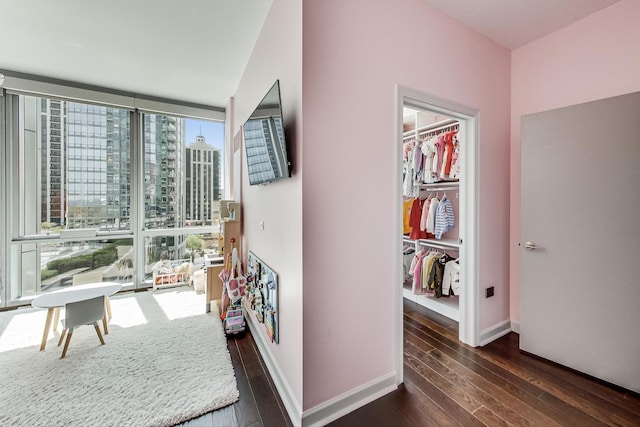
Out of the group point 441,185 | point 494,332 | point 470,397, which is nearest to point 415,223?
point 441,185

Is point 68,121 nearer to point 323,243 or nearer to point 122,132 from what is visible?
point 122,132

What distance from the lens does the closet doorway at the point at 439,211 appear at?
195 centimetres

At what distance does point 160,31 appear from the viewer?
2285mm

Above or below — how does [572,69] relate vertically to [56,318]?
above

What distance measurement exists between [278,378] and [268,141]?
65.8 inches

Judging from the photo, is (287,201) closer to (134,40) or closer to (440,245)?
(440,245)

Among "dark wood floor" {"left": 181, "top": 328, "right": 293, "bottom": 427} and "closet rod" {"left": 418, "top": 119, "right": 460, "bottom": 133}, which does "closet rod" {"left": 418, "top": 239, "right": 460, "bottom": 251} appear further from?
"dark wood floor" {"left": 181, "top": 328, "right": 293, "bottom": 427}

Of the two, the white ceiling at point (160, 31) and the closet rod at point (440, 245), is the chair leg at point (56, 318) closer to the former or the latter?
the white ceiling at point (160, 31)

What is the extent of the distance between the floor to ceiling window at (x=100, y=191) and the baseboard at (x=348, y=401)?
3311 millimetres

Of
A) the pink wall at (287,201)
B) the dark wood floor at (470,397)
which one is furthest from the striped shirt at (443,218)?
the pink wall at (287,201)

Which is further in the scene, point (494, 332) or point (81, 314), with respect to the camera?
point (494, 332)

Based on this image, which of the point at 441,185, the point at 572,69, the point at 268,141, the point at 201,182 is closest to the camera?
the point at 268,141

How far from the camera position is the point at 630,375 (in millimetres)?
1679

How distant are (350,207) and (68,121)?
4232 mm
